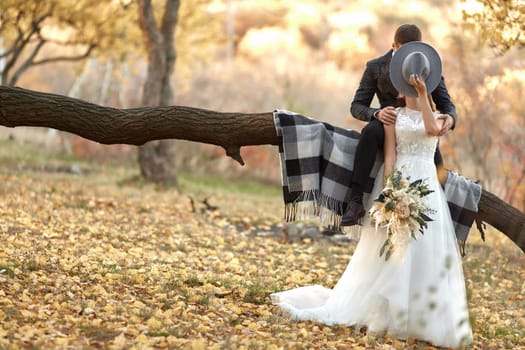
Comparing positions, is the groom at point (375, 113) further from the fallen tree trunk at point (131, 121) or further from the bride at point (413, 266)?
the fallen tree trunk at point (131, 121)

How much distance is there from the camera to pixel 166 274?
6.81m

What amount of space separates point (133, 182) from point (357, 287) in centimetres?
928

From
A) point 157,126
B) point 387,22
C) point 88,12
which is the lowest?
point 157,126

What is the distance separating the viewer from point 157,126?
20.7 ft

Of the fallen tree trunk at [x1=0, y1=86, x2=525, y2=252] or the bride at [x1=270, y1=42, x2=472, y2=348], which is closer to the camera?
the bride at [x1=270, y1=42, x2=472, y2=348]

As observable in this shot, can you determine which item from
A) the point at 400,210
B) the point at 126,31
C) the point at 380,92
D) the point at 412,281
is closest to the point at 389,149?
the point at 400,210

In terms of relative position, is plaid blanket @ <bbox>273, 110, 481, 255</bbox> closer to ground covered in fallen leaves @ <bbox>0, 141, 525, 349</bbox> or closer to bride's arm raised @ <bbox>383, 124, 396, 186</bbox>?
bride's arm raised @ <bbox>383, 124, 396, 186</bbox>

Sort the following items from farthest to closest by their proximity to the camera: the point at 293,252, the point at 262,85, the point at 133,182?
1. the point at 262,85
2. the point at 133,182
3. the point at 293,252

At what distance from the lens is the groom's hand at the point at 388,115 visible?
5590mm

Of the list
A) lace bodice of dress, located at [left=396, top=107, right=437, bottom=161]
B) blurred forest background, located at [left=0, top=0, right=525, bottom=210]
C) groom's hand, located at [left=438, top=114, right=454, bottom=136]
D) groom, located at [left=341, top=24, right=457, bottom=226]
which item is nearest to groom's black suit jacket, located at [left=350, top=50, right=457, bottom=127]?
groom, located at [left=341, top=24, right=457, bottom=226]

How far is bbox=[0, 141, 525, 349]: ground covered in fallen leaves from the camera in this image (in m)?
4.96

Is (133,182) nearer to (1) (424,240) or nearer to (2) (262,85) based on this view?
(1) (424,240)

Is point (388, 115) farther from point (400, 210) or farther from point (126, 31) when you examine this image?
point (126, 31)

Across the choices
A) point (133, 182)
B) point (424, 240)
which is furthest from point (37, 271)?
point (133, 182)
